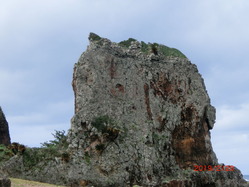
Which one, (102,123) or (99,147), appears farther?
(102,123)

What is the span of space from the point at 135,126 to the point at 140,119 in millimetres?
1357

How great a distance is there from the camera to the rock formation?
36.5 m

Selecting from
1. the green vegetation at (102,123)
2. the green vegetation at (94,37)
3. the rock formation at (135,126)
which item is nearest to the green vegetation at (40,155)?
the rock formation at (135,126)

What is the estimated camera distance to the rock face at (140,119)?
37.8 meters

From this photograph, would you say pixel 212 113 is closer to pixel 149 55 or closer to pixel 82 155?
pixel 149 55

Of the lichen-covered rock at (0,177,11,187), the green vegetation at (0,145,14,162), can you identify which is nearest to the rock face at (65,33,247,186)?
the green vegetation at (0,145,14,162)

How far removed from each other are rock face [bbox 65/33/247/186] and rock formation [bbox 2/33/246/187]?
9cm

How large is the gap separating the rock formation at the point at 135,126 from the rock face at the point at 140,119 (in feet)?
0.30

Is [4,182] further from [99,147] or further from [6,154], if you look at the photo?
[99,147]

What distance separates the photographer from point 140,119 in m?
42.2

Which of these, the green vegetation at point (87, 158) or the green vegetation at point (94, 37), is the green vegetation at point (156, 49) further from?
the green vegetation at point (87, 158)

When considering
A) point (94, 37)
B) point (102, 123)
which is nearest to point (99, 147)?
point (102, 123)

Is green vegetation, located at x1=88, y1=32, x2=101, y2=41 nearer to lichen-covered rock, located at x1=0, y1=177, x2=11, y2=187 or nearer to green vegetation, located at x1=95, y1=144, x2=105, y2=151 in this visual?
green vegetation, located at x1=95, y1=144, x2=105, y2=151
